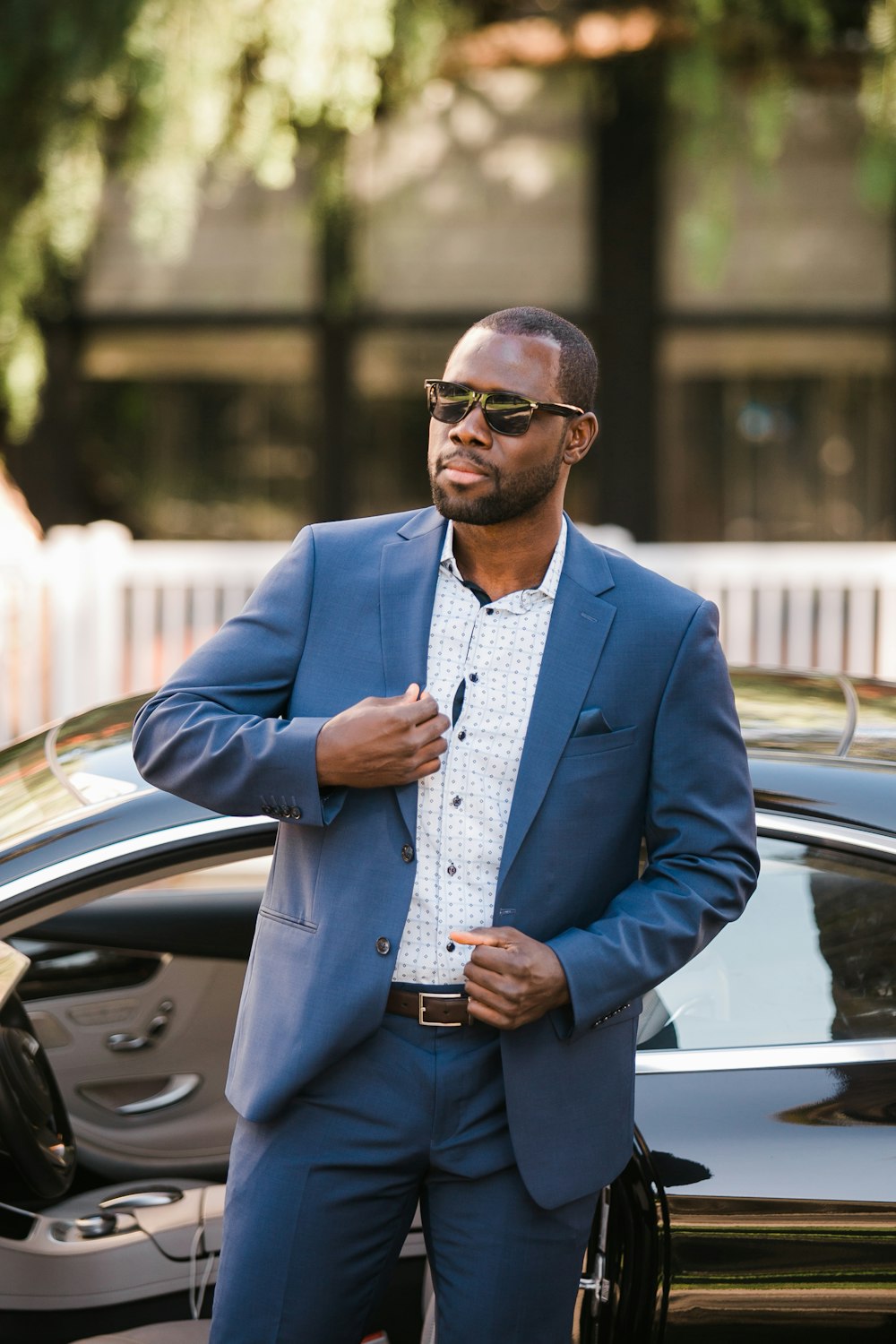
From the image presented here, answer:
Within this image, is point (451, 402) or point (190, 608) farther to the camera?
point (190, 608)

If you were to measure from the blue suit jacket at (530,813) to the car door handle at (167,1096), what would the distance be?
146 centimetres

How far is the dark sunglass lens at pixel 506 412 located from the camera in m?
2.08

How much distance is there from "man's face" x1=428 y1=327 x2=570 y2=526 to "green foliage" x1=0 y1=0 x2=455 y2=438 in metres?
4.65

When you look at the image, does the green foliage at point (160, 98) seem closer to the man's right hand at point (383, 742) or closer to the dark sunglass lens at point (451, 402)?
the dark sunglass lens at point (451, 402)

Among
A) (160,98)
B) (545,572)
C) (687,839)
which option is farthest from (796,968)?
(160,98)

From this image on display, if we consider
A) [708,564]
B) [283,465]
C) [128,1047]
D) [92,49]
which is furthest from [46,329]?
[128,1047]

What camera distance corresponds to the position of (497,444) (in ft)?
6.83

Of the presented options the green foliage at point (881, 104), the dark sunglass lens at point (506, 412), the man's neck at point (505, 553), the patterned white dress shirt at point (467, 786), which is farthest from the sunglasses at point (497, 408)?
the green foliage at point (881, 104)

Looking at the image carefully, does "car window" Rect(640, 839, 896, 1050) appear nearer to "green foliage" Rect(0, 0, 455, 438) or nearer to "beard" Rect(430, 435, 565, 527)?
"beard" Rect(430, 435, 565, 527)

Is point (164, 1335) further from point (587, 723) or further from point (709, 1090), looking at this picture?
point (587, 723)

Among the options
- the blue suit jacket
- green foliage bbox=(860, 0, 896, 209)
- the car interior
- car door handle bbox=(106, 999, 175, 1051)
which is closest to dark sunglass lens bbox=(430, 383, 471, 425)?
the blue suit jacket

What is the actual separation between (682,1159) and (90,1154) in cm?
152

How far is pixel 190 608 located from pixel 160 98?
2.14 m

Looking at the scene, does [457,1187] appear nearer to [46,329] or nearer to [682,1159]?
[682,1159]
